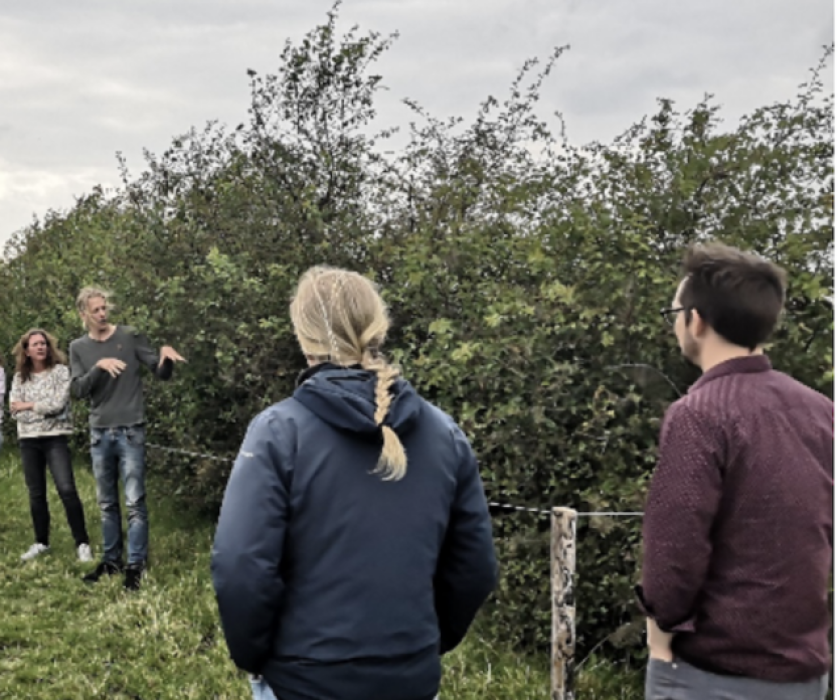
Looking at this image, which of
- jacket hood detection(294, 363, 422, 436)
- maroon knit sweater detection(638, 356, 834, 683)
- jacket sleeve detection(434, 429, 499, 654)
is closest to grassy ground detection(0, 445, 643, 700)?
jacket sleeve detection(434, 429, 499, 654)

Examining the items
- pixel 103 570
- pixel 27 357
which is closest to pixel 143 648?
pixel 103 570

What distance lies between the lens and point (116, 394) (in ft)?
22.9

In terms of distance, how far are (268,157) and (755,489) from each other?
7.84m

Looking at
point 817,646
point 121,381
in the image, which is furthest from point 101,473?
point 817,646

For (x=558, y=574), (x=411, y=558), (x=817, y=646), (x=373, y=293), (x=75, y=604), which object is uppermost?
(x=373, y=293)

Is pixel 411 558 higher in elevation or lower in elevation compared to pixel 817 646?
higher

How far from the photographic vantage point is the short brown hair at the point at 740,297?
2.26m

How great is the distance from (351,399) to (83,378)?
5.13 metres

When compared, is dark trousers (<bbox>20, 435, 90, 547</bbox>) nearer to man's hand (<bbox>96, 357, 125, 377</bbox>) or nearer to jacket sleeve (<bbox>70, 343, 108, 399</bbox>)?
jacket sleeve (<bbox>70, 343, 108, 399</bbox>)

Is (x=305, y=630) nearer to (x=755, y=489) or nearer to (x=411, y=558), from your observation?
(x=411, y=558)

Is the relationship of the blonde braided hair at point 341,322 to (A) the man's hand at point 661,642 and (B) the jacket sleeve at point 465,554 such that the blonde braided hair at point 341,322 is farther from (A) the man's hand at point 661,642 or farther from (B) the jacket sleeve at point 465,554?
(A) the man's hand at point 661,642

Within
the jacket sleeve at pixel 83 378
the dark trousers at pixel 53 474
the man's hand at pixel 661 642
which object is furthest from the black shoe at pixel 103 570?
the man's hand at pixel 661 642

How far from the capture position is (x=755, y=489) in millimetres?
2141

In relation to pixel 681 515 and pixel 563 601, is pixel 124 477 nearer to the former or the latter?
pixel 563 601
